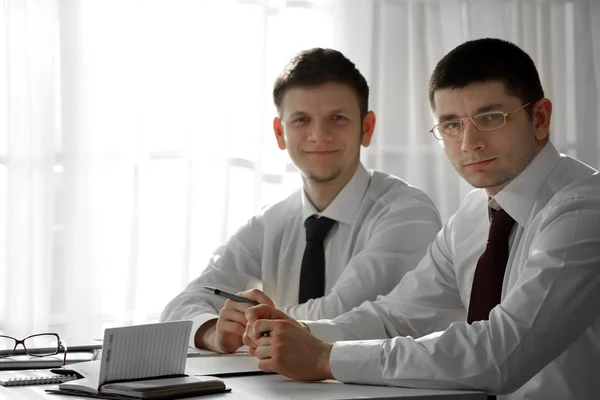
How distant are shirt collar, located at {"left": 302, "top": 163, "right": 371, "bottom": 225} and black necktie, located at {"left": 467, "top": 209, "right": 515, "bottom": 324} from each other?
0.85m

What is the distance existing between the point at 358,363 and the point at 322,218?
117 cm

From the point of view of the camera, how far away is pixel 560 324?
1744mm

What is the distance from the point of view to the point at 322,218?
2896 mm

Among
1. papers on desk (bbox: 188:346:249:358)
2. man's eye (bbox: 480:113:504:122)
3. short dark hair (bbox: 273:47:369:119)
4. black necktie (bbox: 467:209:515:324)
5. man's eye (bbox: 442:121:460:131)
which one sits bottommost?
papers on desk (bbox: 188:346:249:358)

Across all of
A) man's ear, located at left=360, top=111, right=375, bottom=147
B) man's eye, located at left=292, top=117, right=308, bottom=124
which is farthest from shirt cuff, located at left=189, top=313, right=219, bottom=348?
man's ear, located at left=360, top=111, right=375, bottom=147

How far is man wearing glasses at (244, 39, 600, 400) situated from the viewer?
1.72 meters

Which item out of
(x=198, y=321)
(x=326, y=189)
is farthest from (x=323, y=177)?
(x=198, y=321)

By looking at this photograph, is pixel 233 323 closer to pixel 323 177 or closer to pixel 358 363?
pixel 358 363

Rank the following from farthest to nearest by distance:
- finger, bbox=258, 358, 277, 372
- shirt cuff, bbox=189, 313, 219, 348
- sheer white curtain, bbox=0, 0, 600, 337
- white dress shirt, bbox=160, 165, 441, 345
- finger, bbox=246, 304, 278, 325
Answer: sheer white curtain, bbox=0, 0, 600, 337, white dress shirt, bbox=160, 165, 441, 345, shirt cuff, bbox=189, 313, 219, 348, finger, bbox=246, 304, 278, 325, finger, bbox=258, 358, 277, 372

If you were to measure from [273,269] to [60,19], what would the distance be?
174 centimetres

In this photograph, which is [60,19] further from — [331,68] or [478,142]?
[478,142]

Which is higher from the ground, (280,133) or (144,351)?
(280,133)

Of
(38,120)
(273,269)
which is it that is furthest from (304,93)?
(38,120)

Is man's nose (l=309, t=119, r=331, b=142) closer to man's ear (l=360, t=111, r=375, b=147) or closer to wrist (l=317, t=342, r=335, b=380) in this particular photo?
man's ear (l=360, t=111, r=375, b=147)
